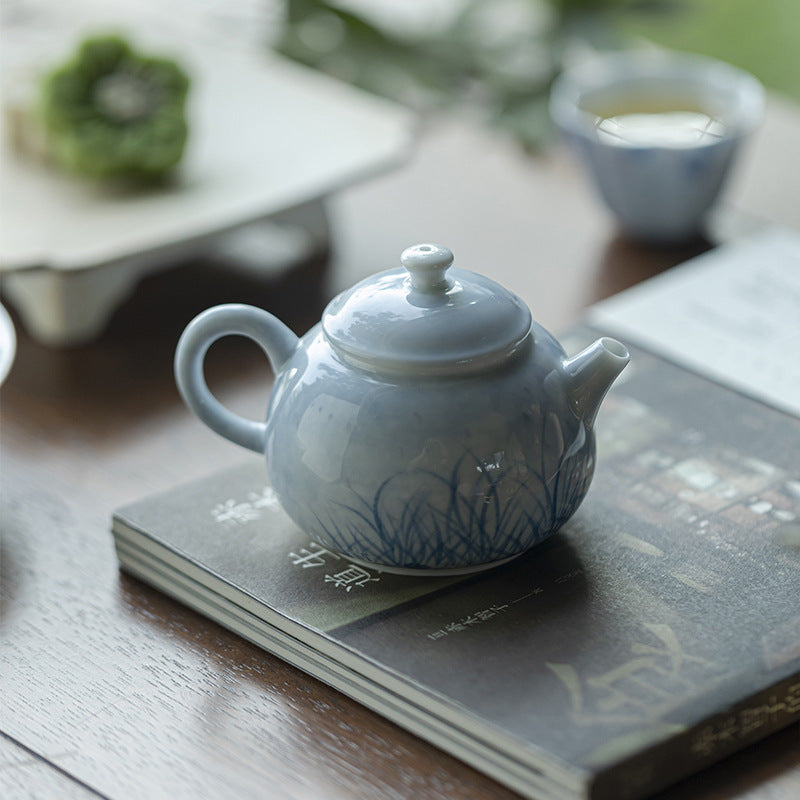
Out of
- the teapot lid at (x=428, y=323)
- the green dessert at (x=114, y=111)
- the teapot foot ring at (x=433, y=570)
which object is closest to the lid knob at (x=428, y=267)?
the teapot lid at (x=428, y=323)

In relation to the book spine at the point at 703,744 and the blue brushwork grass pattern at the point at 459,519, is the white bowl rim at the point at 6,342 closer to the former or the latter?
the blue brushwork grass pattern at the point at 459,519

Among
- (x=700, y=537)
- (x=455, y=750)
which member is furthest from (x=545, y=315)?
(x=455, y=750)

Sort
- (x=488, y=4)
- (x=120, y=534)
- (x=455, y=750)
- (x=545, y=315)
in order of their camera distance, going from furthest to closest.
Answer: (x=488, y=4), (x=545, y=315), (x=120, y=534), (x=455, y=750)

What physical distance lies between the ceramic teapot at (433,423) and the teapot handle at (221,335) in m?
0.02

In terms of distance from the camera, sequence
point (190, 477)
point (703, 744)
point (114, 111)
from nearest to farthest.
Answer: point (703, 744)
point (190, 477)
point (114, 111)

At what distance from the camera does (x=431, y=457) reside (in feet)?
1.56

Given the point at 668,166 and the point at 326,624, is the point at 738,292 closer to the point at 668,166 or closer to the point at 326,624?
the point at 668,166

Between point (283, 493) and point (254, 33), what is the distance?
0.89 m

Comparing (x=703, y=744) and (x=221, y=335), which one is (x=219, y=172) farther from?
(x=703, y=744)

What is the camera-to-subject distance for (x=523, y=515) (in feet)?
1.63

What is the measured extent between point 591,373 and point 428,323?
0.08 m

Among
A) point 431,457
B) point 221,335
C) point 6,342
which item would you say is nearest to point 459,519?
point 431,457

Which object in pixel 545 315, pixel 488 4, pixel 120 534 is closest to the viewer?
pixel 120 534

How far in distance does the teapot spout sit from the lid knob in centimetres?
7
